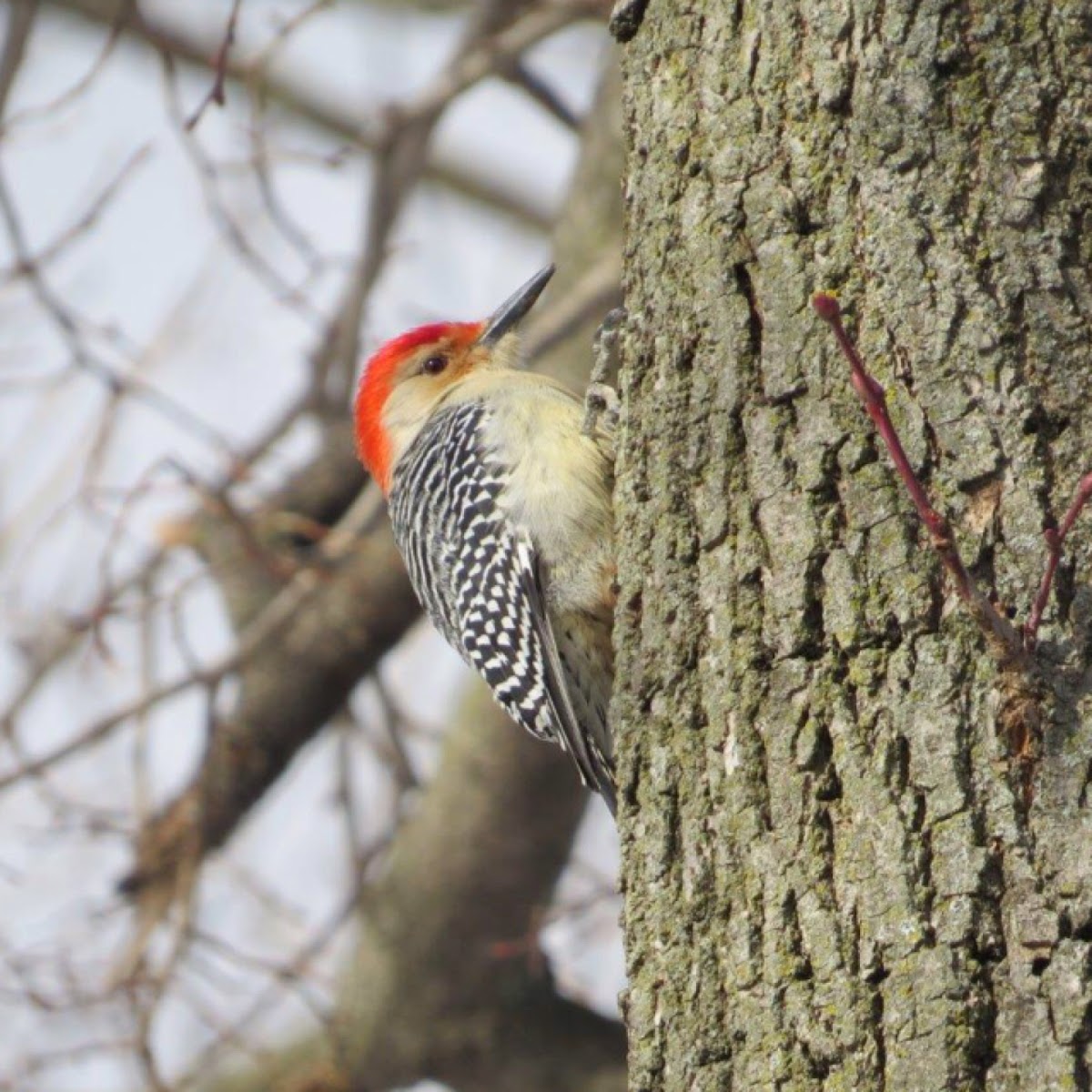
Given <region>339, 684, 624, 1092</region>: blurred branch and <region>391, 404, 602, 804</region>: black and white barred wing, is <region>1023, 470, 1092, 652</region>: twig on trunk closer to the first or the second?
<region>391, 404, 602, 804</region>: black and white barred wing

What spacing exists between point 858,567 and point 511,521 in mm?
2194

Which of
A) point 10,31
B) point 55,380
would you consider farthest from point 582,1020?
point 10,31

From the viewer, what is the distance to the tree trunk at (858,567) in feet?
7.75

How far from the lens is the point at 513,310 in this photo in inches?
229

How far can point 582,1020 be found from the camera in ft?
24.1

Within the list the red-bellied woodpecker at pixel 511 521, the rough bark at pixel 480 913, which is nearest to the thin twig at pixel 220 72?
the red-bellied woodpecker at pixel 511 521

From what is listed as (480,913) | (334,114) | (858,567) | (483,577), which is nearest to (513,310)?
(483,577)

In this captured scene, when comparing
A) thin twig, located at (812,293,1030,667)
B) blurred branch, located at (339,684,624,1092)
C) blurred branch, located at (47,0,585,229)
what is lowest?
thin twig, located at (812,293,1030,667)

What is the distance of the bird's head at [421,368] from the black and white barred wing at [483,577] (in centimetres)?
42

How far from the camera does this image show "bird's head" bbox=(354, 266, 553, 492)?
5.89 meters

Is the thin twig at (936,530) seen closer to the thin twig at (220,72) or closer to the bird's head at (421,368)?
the thin twig at (220,72)

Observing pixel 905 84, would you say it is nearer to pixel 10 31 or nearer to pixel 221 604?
pixel 10 31

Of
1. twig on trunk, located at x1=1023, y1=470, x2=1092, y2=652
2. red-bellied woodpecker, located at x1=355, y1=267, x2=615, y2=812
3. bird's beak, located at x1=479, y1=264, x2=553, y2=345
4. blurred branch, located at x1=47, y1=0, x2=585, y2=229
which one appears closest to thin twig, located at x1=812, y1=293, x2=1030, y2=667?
twig on trunk, located at x1=1023, y1=470, x2=1092, y2=652

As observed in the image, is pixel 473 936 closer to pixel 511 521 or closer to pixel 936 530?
pixel 511 521
